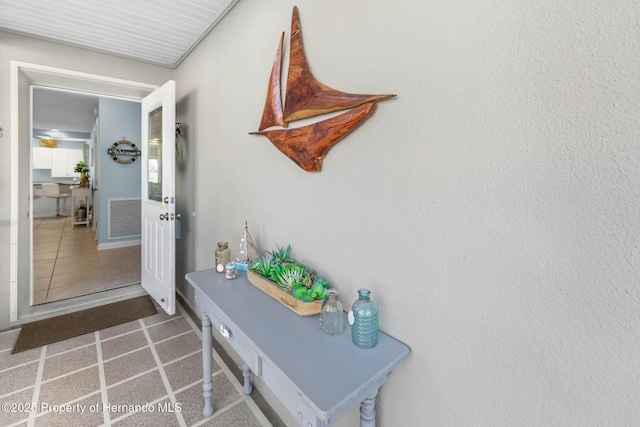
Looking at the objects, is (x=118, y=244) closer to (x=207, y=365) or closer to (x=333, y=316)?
(x=207, y=365)

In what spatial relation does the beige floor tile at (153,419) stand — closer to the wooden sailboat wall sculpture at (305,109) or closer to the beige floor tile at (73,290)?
the wooden sailboat wall sculpture at (305,109)

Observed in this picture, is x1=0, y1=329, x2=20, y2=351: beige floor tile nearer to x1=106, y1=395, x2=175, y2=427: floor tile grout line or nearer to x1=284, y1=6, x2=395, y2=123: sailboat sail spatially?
x1=106, y1=395, x2=175, y2=427: floor tile grout line

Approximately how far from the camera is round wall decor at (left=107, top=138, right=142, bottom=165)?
4.94 meters

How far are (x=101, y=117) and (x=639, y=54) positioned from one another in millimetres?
6142

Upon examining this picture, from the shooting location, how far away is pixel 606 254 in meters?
0.60

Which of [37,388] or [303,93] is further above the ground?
[303,93]

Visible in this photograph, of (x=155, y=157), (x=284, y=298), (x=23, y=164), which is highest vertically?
(x=155, y=157)

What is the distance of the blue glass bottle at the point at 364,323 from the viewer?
3.11 ft

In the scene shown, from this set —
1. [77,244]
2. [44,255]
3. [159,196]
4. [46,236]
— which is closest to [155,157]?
[159,196]

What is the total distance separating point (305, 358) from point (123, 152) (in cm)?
556

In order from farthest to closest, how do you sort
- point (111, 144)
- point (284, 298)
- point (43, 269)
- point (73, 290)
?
point (111, 144), point (43, 269), point (73, 290), point (284, 298)

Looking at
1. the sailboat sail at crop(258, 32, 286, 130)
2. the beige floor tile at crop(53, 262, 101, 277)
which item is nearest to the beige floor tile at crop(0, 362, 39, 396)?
the beige floor tile at crop(53, 262, 101, 277)

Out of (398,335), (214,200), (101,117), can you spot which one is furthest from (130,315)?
(101,117)

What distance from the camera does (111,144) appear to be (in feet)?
16.2
